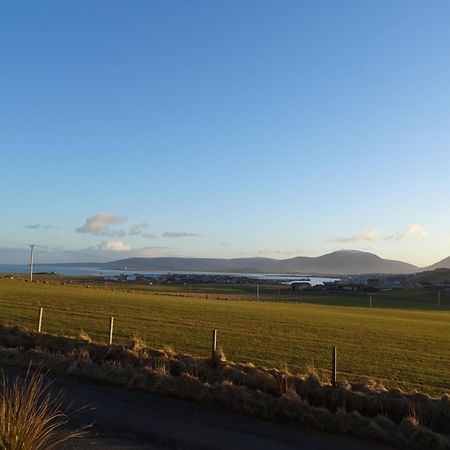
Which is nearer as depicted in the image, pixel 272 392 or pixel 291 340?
pixel 272 392

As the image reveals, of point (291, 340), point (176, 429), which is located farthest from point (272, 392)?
point (291, 340)

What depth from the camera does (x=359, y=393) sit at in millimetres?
12023

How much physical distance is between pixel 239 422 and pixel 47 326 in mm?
20312

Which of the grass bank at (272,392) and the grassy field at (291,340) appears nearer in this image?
the grass bank at (272,392)

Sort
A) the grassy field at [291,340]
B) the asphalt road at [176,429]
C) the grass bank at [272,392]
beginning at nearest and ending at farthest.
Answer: the asphalt road at [176,429] → the grass bank at [272,392] → the grassy field at [291,340]

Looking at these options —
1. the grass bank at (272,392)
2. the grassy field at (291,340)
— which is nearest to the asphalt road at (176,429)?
the grass bank at (272,392)

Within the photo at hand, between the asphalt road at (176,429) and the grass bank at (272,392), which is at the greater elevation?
the grass bank at (272,392)

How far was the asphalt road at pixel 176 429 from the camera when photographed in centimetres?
919

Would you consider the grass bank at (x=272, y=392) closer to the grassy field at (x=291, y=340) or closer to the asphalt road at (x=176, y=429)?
the asphalt road at (x=176, y=429)

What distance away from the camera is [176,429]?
998 centimetres

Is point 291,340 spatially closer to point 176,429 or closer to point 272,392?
point 272,392

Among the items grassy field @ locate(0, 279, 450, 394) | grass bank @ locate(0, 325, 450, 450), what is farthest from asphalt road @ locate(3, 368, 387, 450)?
grassy field @ locate(0, 279, 450, 394)

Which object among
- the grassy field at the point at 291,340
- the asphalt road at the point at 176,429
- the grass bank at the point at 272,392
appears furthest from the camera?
the grassy field at the point at 291,340

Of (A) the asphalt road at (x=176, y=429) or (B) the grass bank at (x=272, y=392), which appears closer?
(A) the asphalt road at (x=176, y=429)
